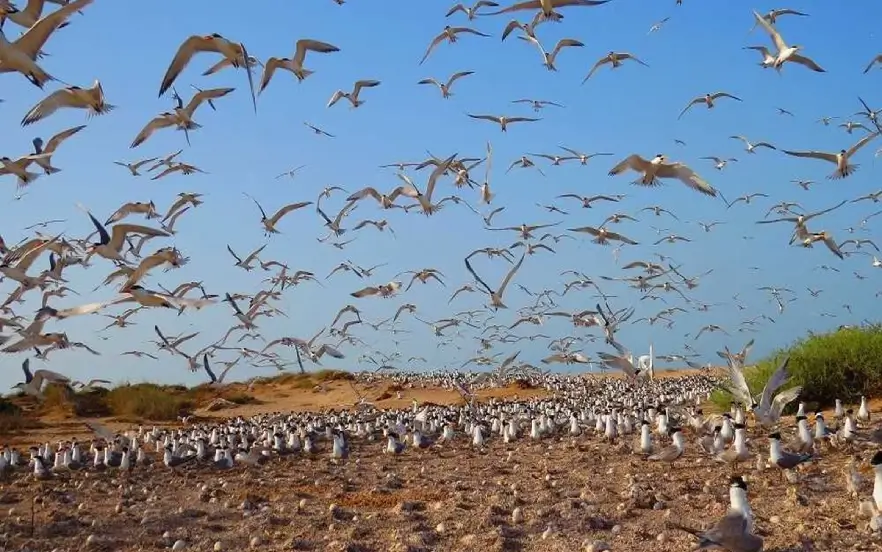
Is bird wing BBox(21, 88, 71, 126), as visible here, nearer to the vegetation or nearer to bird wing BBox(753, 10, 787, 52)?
bird wing BBox(753, 10, 787, 52)

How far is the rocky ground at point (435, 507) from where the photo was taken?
7.16 m

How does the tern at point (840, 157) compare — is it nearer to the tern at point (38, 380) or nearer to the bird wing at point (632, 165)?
the bird wing at point (632, 165)

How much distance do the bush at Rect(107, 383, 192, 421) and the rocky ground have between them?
43.7 ft

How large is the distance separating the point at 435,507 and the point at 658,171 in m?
4.94

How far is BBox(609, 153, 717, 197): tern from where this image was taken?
33.5 feet

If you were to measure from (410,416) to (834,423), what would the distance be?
31.2ft

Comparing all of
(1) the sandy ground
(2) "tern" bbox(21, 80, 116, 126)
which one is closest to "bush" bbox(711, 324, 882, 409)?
(1) the sandy ground

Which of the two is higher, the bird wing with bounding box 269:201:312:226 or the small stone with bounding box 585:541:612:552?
the bird wing with bounding box 269:201:312:226

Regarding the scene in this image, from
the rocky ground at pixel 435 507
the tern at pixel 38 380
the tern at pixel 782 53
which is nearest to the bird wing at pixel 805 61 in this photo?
the tern at pixel 782 53

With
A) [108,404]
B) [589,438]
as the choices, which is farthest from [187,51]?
[108,404]

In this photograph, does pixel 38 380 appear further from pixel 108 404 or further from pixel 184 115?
pixel 108 404

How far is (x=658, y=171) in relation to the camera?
1051 centimetres

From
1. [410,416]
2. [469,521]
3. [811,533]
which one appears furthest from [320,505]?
[410,416]

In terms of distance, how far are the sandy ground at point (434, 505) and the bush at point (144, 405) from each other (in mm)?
13076
